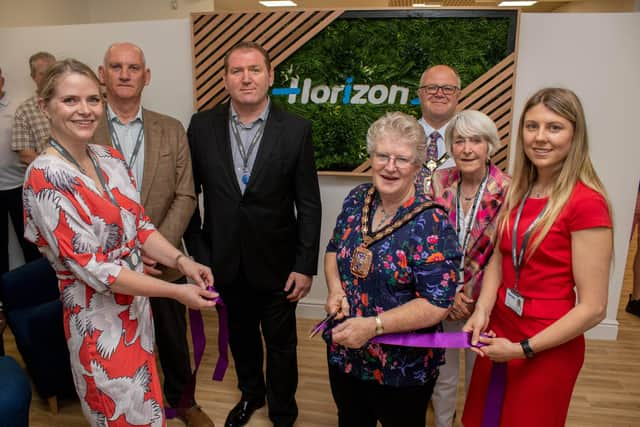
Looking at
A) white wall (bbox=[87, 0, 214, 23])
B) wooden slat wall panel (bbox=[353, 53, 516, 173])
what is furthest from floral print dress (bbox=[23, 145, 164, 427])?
white wall (bbox=[87, 0, 214, 23])

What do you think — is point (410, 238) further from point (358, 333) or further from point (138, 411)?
point (138, 411)

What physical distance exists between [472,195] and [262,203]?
3.23 feet

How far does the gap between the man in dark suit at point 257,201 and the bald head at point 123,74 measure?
1.10 ft

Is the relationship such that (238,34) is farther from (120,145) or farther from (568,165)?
(568,165)

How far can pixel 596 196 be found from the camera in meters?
1.55

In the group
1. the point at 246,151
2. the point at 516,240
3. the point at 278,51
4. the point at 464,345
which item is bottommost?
the point at 464,345

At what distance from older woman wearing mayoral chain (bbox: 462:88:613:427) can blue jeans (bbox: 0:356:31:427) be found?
5.41ft

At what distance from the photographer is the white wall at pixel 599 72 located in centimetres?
332

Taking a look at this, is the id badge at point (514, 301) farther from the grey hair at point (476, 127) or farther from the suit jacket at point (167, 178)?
the suit jacket at point (167, 178)

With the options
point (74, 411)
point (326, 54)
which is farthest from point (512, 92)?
point (74, 411)

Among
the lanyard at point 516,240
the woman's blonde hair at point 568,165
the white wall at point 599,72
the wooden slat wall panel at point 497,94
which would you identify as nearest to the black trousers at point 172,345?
the lanyard at point 516,240

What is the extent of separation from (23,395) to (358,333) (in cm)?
126

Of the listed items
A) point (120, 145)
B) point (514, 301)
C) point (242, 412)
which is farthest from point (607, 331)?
point (120, 145)

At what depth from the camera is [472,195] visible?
2.17 m
